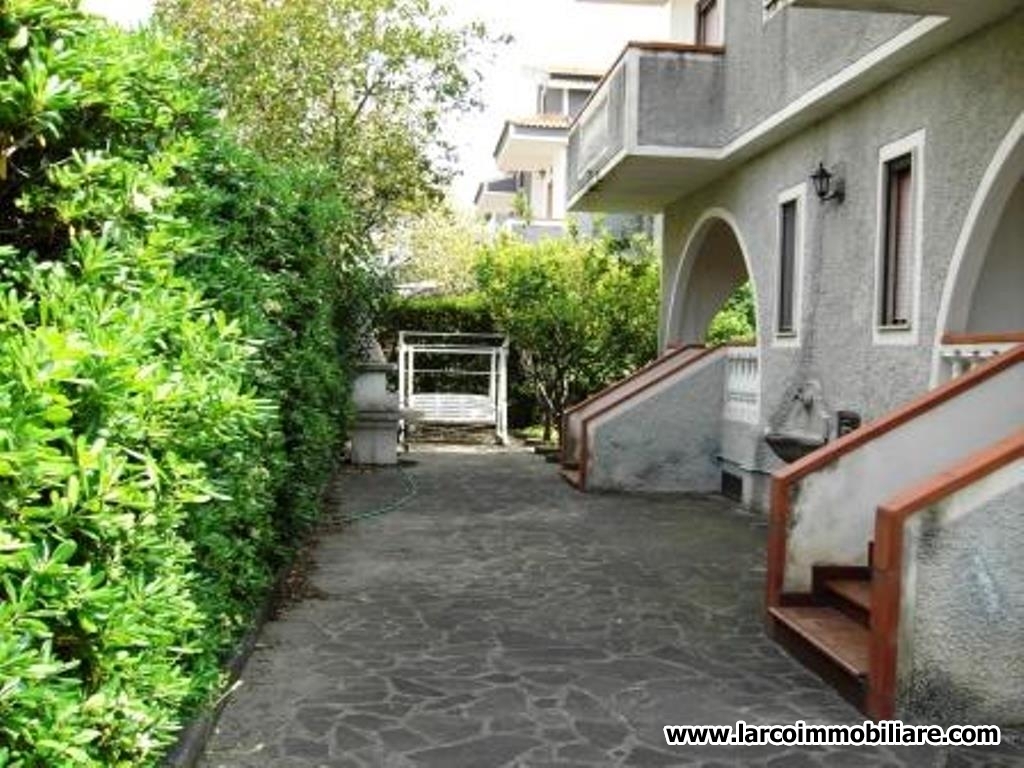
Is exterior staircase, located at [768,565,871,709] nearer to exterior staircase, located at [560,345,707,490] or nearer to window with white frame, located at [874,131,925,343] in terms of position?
window with white frame, located at [874,131,925,343]

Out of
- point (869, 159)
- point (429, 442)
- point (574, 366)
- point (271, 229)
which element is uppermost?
point (869, 159)

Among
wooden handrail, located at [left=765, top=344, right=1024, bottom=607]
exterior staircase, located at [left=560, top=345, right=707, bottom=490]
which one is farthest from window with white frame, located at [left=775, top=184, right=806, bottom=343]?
wooden handrail, located at [left=765, top=344, right=1024, bottom=607]

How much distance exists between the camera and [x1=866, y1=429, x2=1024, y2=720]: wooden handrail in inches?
191

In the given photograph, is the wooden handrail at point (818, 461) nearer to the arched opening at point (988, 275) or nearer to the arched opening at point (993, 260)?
the arched opening at point (988, 275)

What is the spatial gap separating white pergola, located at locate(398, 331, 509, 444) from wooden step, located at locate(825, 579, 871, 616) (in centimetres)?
1304

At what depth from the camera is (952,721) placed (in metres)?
4.91

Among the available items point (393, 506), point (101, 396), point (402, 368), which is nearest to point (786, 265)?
point (393, 506)

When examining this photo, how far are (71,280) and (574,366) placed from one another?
15.7 meters

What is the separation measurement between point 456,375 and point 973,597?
16847 millimetres

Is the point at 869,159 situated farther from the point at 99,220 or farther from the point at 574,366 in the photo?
the point at 574,366

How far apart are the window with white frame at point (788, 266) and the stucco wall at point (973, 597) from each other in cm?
589

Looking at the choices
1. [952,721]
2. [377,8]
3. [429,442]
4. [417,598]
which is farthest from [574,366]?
[952,721]

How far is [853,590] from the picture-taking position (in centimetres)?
626

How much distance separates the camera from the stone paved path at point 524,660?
4684 mm
